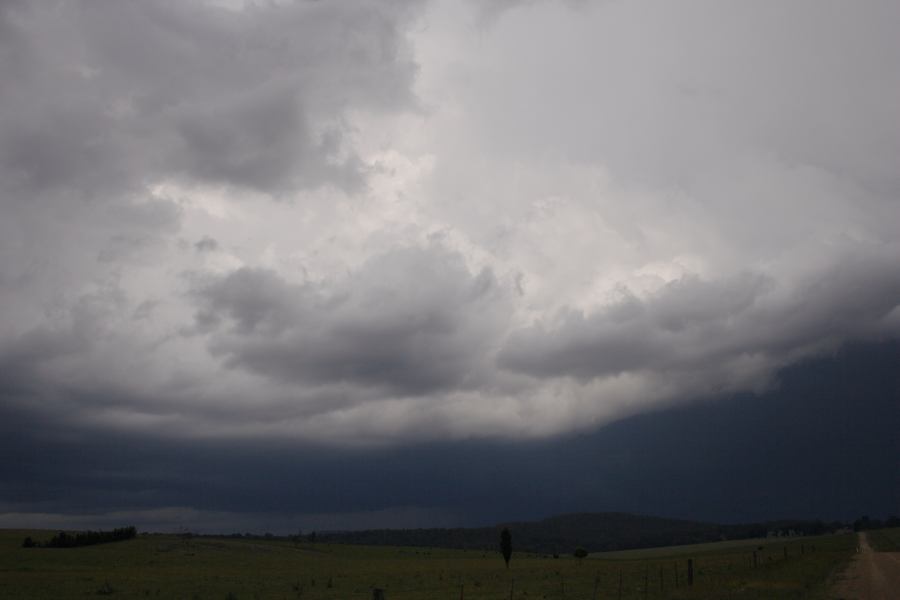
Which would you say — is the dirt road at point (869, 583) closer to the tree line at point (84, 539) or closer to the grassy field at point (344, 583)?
the grassy field at point (344, 583)

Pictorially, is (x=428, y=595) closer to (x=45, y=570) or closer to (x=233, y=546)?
(x=45, y=570)

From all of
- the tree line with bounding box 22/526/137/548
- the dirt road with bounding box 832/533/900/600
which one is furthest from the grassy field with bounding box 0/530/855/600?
the tree line with bounding box 22/526/137/548

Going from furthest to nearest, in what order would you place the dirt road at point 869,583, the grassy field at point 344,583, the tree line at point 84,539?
the tree line at point 84,539 → the grassy field at point 344,583 → the dirt road at point 869,583

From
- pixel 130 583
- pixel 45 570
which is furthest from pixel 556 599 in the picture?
pixel 45 570

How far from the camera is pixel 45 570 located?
89.2 meters

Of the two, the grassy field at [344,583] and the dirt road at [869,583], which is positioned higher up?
the dirt road at [869,583]

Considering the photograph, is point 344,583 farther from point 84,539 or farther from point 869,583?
point 84,539

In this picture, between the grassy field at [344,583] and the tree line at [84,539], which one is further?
the tree line at [84,539]

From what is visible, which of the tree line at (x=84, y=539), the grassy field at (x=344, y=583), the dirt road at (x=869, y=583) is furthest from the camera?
the tree line at (x=84, y=539)

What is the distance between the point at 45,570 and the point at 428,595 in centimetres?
5505

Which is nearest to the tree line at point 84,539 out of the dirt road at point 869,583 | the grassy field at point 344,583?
the grassy field at point 344,583

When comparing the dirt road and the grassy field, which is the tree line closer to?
the grassy field

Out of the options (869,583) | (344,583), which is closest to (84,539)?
(344,583)

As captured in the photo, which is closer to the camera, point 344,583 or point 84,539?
point 344,583
